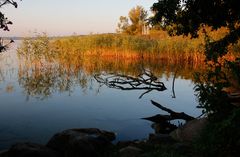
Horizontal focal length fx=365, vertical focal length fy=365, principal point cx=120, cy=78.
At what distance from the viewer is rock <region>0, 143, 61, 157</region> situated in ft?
30.4

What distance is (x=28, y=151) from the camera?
30.5ft

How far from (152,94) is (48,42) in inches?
442

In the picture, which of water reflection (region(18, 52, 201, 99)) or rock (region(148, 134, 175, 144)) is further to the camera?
water reflection (region(18, 52, 201, 99))

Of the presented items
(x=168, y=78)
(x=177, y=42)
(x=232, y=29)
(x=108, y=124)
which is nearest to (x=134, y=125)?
(x=108, y=124)

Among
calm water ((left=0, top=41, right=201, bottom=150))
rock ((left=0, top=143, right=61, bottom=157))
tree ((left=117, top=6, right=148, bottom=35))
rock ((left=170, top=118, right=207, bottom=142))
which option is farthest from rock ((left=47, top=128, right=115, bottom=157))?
tree ((left=117, top=6, right=148, bottom=35))

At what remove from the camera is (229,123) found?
6.42 meters

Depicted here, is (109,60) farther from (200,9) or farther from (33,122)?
(200,9)

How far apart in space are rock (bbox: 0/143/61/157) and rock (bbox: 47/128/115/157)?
0.50 metres

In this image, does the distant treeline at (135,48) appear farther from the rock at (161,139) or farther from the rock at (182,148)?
the rock at (182,148)

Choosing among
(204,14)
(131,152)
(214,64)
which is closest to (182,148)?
(131,152)

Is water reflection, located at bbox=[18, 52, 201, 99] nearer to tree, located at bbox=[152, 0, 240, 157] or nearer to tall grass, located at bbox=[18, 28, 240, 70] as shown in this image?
tall grass, located at bbox=[18, 28, 240, 70]

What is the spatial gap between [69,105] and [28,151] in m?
9.36

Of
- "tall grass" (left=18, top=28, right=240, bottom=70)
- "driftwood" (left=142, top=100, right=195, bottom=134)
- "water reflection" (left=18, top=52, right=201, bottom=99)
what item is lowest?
"driftwood" (left=142, top=100, right=195, bottom=134)

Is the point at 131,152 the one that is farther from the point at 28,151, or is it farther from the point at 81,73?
the point at 81,73
